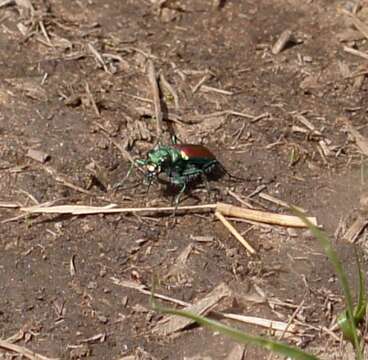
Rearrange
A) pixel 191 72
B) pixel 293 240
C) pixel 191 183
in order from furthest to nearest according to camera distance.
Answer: pixel 191 72, pixel 191 183, pixel 293 240

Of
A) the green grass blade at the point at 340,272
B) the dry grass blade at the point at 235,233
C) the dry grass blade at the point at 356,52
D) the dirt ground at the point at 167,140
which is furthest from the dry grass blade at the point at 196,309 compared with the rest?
the dry grass blade at the point at 356,52

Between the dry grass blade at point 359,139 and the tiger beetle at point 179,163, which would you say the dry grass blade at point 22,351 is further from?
the dry grass blade at point 359,139

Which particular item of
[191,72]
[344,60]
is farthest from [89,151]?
[344,60]

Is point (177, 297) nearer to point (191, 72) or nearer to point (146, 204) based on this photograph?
point (146, 204)

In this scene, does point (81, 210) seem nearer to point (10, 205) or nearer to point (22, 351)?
point (10, 205)

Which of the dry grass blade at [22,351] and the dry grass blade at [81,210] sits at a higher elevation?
the dry grass blade at [81,210]

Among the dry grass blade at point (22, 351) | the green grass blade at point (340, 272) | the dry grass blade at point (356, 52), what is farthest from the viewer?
the dry grass blade at point (356, 52)

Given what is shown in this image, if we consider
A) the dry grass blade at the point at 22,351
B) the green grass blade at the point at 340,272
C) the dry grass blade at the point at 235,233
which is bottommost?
the dry grass blade at the point at 22,351

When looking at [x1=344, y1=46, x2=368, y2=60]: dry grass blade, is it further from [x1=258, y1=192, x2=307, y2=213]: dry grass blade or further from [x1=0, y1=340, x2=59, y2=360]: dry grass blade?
[x1=0, y1=340, x2=59, y2=360]: dry grass blade
